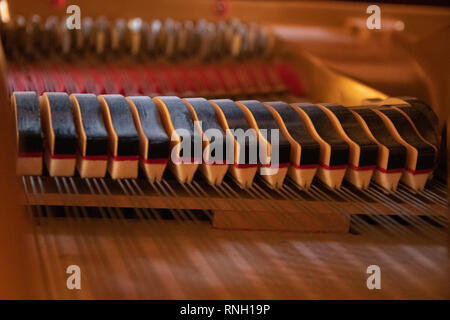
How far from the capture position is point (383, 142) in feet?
5.37

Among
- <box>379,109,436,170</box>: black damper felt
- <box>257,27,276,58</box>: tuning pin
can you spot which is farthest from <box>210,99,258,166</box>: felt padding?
<box>257,27,276,58</box>: tuning pin

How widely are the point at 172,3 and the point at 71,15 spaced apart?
617 millimetres

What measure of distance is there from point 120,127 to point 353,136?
56 centimetres

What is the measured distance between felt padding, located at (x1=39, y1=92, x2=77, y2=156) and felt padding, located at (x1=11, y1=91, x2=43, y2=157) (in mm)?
27

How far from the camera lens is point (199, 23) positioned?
3.38 meters

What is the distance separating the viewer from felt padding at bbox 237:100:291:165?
1.56 m

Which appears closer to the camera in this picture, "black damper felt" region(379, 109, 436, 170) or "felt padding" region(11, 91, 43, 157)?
"felt padding" region(11, 91, 43, 157)

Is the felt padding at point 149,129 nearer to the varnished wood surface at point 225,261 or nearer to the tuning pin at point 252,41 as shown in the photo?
the varnished wood surface at point 225,261

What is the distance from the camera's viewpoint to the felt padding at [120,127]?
1507 millimetres

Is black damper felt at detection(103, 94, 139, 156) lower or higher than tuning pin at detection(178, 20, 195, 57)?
lower

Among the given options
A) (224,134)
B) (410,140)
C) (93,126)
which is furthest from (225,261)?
(410,140)

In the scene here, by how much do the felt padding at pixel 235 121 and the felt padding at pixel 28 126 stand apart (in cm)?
42

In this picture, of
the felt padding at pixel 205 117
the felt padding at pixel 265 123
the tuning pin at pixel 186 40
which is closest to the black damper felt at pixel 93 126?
the felt padding at pixel 205 117

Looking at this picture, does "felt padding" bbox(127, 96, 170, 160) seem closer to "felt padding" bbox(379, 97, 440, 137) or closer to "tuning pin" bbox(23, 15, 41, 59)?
"felt padding" bbox(379, 97, 440, 137)
